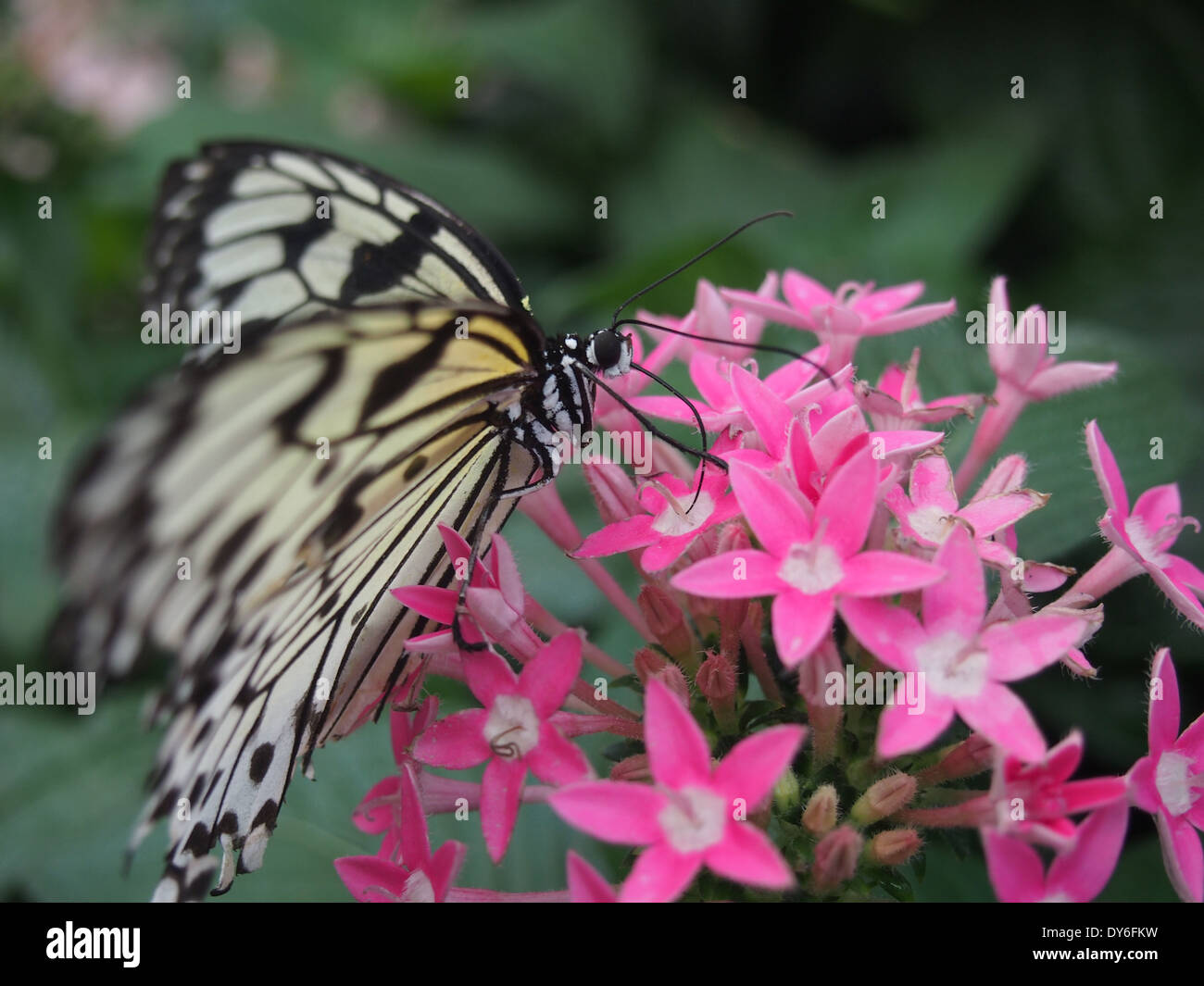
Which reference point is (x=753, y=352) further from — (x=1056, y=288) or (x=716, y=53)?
(x=716, y=53)

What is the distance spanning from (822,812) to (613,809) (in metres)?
0.21

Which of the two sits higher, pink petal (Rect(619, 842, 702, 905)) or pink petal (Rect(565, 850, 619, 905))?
pink petal (Rect(619, 842, 702, 905))

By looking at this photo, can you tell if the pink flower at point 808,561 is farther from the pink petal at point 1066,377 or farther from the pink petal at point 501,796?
the pink petal at point 1066,377

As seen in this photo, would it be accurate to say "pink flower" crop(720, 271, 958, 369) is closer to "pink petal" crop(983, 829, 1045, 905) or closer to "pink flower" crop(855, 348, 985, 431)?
"pink flower" crop(855, 348, 985, 431)

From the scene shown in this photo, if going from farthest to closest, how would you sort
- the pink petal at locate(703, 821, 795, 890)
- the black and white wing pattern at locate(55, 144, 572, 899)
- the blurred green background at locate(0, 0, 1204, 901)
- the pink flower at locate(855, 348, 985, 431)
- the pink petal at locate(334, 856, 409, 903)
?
the blurred green background at locate(0, 0, 1204, 901) < the pink flower at locate(855, 348, 985, 431) < the pink petal at locate(334, 856, 409, 903) < the black and white wing pattern at locate(55, 144, 572, 899) < the pink petal at locate(703, 821, 795, 890)

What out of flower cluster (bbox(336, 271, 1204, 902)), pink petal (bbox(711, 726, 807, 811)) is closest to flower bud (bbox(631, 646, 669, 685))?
flower cluster (bbox(336, 271, 1204, 902))

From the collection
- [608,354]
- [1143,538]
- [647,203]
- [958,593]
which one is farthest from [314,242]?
[647,203]

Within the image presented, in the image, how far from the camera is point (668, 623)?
0.98 meters

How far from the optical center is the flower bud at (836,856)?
0.81m

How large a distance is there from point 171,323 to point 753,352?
76cm

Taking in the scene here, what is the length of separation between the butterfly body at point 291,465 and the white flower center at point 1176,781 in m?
0.63

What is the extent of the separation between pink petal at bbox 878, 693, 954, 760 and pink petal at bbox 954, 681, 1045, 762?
0.02m

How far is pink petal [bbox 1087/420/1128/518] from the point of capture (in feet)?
3.06

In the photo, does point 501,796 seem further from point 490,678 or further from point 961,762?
point 961,762
